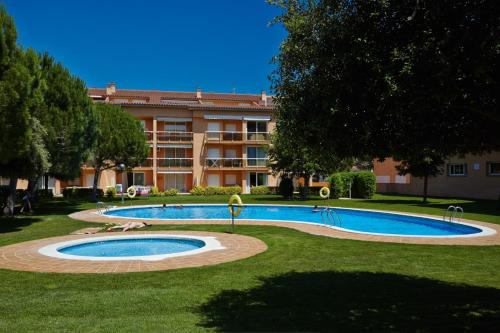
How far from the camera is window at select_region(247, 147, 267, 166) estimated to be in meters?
47.8

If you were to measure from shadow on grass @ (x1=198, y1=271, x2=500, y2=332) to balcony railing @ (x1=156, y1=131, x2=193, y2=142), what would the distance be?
3999 centimetres

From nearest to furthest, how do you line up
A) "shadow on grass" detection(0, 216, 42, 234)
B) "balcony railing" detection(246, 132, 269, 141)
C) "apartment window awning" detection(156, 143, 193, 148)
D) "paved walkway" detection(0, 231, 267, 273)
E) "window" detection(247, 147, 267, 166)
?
"paved walkway" detection(0, 231, 267, 273)
"shadow on grass" detection(0, 216, 42, 234)
"apartment window awning" detection(156, 143, 193, 148)
"window" detection(247, 147, 267, 166)
"balcony railing" detection(246, 132, 269, 141)

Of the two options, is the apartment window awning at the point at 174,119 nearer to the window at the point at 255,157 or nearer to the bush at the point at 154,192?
the window at the point at 255,157

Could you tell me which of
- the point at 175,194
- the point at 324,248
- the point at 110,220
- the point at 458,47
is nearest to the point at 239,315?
the point at 458,47

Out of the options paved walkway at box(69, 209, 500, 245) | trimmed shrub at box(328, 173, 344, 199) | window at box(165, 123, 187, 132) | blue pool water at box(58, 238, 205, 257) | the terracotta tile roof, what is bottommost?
blue pool water at box(58, 238, 205, 257)

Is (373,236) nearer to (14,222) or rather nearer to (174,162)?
(14,222)

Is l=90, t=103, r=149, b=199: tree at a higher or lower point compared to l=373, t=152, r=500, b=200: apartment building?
higher

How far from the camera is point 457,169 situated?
34.1 metres

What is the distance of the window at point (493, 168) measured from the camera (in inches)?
1198

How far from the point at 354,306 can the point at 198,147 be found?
41.5 meters

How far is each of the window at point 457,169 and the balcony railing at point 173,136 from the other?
87.7 feet

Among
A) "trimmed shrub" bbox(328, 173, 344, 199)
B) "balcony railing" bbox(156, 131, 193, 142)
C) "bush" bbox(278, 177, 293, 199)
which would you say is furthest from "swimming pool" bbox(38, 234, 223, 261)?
"balcony railing" bbox(156, 131, 193, 142)

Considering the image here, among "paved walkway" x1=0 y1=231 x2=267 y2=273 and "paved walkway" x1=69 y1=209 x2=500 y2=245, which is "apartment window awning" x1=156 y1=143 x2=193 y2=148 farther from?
"paved walkway" x1=0 y1=231 x2=267 y2=273

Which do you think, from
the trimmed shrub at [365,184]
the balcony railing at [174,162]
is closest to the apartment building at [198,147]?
the balcony railing at [174,162]
